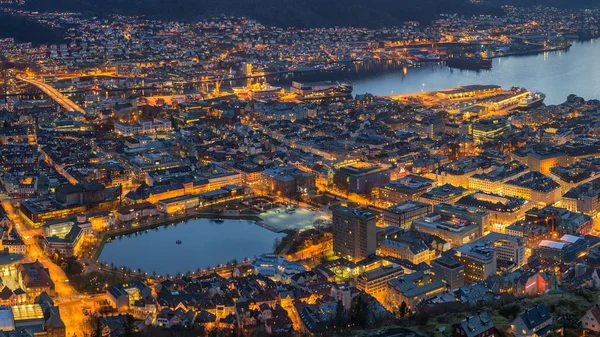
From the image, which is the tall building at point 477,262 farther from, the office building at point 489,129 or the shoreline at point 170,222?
the office building at point 489,129

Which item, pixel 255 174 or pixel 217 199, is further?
pixel 255 174

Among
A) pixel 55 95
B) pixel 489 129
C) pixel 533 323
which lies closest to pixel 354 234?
pixel 533 323

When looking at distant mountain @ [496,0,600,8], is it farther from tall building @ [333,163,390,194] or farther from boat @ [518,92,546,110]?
tall building @ [333,163,390,194]

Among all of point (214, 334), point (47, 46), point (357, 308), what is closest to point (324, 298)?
point (357, 308)

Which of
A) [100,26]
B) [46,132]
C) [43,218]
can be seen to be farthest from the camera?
[100,26]

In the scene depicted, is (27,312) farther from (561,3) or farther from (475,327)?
(561,3)

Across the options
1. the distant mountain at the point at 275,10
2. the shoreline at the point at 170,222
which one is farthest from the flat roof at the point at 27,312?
the distant mountain at the point at 275,10

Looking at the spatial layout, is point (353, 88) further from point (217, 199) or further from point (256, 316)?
point (256, 316)
